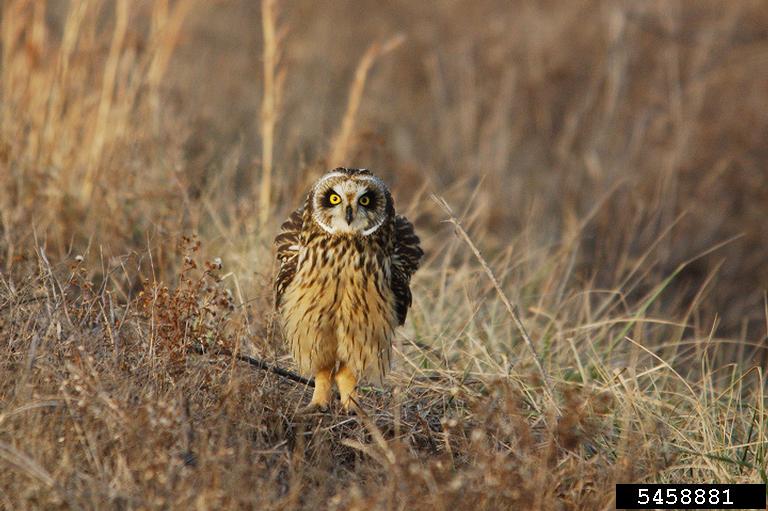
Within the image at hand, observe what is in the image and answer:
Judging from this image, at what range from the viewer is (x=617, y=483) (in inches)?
126

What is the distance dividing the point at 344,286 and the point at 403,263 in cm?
34

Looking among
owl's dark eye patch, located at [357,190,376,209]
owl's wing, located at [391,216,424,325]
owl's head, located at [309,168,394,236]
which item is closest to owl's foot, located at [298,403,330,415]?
owl's wing, located at [391,216,424,325]

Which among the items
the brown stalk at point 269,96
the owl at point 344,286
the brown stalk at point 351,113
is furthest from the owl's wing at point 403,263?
the brown stalk at point 351,113

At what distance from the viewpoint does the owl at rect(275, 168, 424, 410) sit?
3.87 m

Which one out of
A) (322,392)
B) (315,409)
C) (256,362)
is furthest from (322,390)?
(256,362)

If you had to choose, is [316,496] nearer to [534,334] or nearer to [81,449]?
[81,449]

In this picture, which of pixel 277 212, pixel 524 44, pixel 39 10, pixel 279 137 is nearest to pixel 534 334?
pixel 277 212

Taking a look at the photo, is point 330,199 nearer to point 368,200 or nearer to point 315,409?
point 368,200

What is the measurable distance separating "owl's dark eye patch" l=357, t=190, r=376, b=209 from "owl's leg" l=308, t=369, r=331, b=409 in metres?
0.66

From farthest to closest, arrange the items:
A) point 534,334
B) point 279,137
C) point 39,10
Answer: point 279,137, point 39,10, point 534,334

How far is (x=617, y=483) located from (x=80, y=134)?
3.97m

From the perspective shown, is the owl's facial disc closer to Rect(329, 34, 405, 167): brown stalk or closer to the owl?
the owl

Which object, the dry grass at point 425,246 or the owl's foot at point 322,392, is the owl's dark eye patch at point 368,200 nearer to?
the dry grass at point 425,246

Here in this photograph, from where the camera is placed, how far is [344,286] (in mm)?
3924
